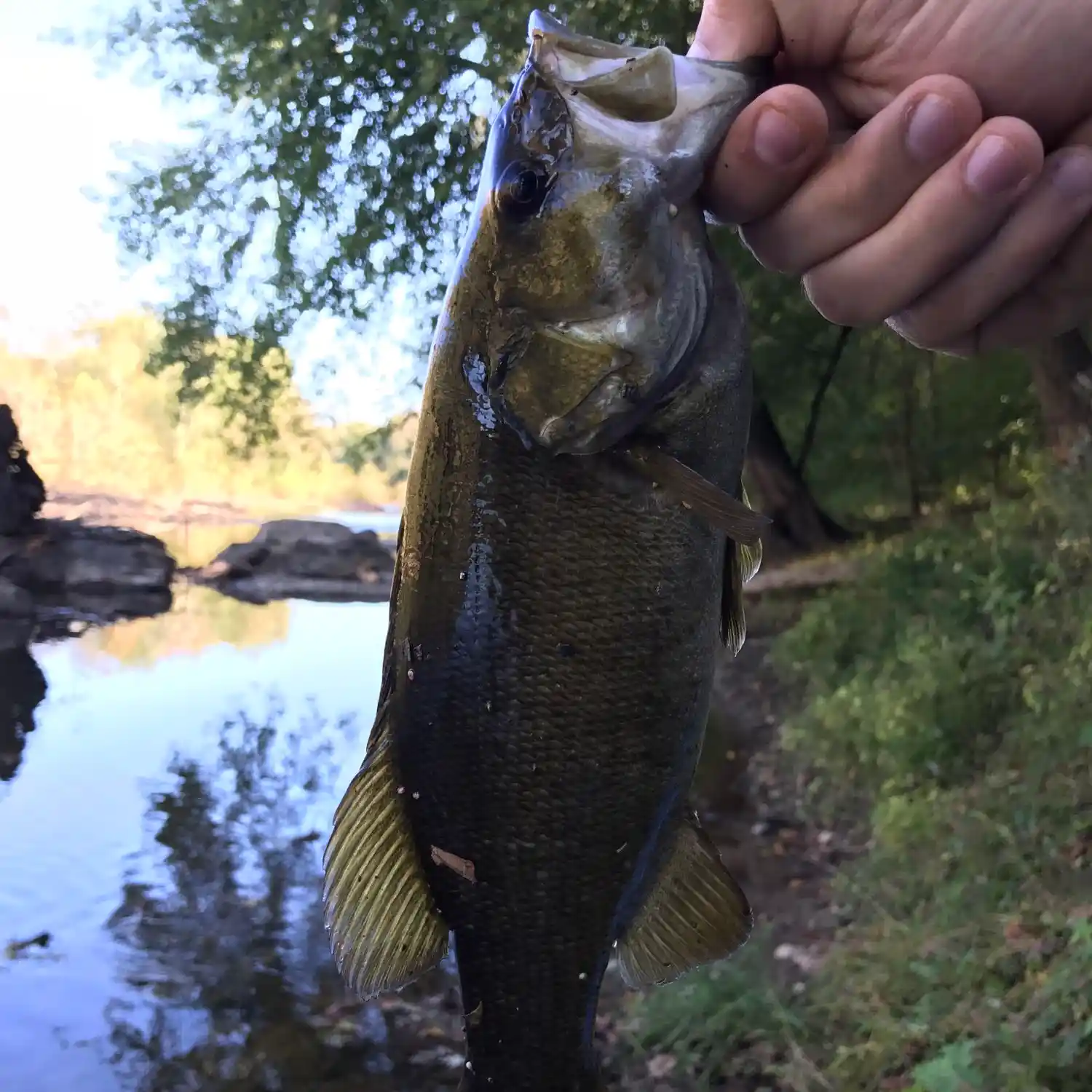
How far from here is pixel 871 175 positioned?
145 centimetres

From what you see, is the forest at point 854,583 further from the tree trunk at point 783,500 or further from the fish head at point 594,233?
the fish head at point 594,233

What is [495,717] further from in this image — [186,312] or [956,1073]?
[186,312]

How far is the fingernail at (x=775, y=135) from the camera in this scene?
134cm

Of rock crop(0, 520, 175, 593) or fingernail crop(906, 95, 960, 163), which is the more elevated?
fingernail crop(906, 95, 960, 163)

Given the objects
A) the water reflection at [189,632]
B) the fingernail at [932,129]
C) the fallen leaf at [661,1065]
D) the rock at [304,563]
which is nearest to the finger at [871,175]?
the fingernail at [932,129]

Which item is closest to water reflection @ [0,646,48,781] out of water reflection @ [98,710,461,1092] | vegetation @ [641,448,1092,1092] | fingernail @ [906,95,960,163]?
water reflection @ [98,710,461,1092]

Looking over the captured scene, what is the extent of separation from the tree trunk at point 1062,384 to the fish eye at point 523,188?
5.85 meters

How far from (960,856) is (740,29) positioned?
3.35m

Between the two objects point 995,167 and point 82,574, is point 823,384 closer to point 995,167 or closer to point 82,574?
point 995,167

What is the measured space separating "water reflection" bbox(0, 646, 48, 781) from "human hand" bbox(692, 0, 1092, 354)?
24.5ft

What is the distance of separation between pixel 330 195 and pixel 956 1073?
800 cm

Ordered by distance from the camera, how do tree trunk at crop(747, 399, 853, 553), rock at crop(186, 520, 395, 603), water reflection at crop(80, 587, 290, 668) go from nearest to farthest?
water reflection at crop(80, 587, 290, 668)
tree trunk at crop(747, 399, 853, 553)
rock at crop(186, 520, 395, 603)

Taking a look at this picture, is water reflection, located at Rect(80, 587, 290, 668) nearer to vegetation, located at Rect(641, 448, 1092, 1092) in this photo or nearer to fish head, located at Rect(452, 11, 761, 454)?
vegetation, located at Rect(641, 448, 1092, 1092)

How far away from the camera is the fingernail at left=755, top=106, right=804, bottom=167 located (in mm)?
1342
